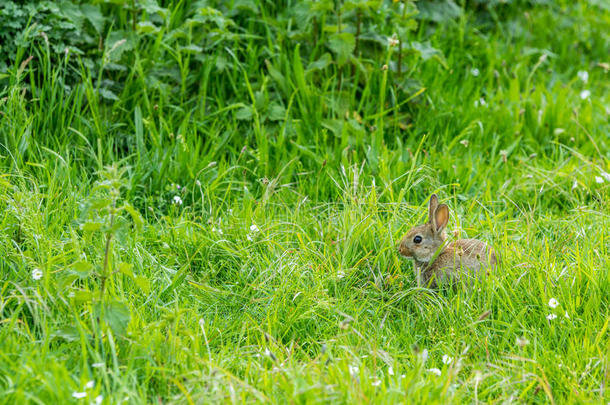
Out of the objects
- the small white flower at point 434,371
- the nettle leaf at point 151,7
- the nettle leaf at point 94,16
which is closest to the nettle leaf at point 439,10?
the nettle leaf at point 151,7

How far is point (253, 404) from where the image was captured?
2.87m

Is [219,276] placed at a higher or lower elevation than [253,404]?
lower

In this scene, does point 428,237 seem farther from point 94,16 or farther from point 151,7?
point 94,16

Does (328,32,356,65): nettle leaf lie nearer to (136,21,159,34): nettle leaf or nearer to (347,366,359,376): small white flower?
(136,21,159,34): nettle leaf

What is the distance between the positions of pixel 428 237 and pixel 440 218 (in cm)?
12

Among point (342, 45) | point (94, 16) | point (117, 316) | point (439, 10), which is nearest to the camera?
point (117, 316)

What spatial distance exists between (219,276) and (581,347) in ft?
5.97

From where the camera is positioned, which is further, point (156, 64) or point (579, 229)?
point (156, 64)

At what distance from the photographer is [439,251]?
3.97m

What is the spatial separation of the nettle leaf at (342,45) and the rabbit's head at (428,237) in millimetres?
1523

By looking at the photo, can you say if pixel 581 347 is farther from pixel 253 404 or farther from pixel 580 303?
pixel 253 404

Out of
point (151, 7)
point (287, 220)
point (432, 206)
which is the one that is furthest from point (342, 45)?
point (432, 206)

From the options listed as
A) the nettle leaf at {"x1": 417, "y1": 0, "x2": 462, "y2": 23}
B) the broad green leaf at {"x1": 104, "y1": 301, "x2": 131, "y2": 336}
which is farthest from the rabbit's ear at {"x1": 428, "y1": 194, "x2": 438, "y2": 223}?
the nettle leaf at {"x1": 417, "y1": 0, "x2": 462, "y2": 23}

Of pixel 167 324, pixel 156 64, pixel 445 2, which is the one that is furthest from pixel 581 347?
pixel 445 2
